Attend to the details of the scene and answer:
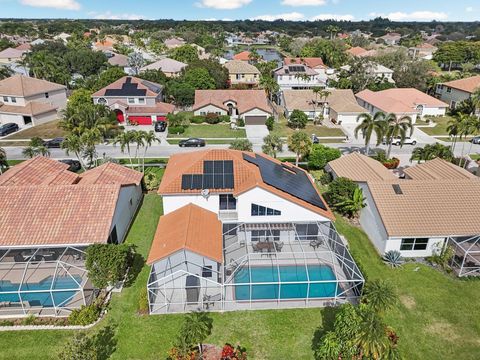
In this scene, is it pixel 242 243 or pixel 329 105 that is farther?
pixel 329 105

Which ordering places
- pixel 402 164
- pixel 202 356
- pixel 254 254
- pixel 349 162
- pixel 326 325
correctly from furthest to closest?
pixel 402 164, pixel 349 162, pixel 254 254, pixel 326 325, pixel 202 356

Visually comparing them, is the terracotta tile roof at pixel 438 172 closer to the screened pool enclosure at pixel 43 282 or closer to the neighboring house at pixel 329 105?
the neighboring house at pixel 329 105

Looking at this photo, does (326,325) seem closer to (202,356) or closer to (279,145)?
(202,356)

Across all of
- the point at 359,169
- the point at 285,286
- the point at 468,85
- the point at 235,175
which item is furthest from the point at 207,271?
the point at 468,85


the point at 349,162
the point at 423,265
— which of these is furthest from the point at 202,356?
the point at 349,162

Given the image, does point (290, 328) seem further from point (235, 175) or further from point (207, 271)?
point (235, 175)

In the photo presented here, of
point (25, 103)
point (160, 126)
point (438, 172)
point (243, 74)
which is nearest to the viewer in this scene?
point (438, 172)

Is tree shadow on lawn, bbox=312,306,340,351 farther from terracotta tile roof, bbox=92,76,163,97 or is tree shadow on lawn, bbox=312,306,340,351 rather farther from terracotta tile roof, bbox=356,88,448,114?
terracotta tile roof, bbox=92,76,163,97
